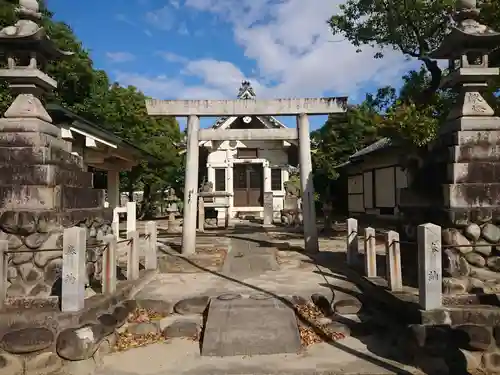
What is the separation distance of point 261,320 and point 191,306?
1.37 meters

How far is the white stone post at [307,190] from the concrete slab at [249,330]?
5475 millimetres

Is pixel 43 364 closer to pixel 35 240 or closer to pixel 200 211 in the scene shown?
pixel 35 240

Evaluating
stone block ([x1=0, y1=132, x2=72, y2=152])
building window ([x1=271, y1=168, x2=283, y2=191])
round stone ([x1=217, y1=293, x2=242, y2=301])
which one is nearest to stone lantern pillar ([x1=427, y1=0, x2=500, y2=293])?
round stone ([x1=217, y1=293, x2=242, y2=301])

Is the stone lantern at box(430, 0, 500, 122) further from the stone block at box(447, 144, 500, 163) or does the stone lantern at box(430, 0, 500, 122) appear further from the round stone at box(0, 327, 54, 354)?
the round stone at box(0, 327, 54, 354)

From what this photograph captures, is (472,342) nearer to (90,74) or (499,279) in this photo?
(499,279)

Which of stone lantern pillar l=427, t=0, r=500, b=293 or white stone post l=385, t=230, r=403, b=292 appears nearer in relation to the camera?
stone lantern pillar l=427, t=0, r=500, b=293

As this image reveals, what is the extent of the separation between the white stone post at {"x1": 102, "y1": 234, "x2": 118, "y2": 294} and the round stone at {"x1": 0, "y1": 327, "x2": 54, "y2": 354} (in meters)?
1.31

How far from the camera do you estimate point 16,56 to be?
6.41m

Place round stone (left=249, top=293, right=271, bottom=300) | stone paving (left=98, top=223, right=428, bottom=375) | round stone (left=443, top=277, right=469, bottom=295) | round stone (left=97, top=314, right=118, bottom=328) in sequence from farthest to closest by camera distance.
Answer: round stone (left=249, top=293, right=271, bottom=300), round stone (left=443, top=277, right=469, bottom=295), round stone (left=97, top=314, right=118, bottom=328), stone paving (left=98, top=223, right=428, bottom=375)

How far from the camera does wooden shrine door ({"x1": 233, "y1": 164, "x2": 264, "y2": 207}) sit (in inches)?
1081

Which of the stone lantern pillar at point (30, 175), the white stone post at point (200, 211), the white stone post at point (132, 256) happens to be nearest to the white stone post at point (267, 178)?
the white stone post at point (200, 211)

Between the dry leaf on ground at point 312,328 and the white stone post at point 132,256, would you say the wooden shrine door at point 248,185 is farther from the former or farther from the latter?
the dry leaf on ground at point 312,328

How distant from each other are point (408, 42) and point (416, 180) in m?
10.4

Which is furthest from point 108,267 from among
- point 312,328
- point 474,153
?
point 474,153
